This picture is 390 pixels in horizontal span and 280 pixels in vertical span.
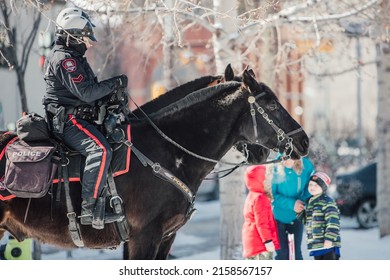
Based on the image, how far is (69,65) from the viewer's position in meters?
6.88

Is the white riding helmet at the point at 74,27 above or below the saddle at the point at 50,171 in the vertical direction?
above

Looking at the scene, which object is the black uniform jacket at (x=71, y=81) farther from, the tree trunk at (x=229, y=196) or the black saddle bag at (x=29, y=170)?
the tree trunk at (x=229, y=196)

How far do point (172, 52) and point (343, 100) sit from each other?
51.9m

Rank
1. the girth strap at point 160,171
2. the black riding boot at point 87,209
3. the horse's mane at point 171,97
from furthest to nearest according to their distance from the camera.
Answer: the horse's mane at point 171,97, the girth strap at point 160,171, the black riding boot at point 87,209

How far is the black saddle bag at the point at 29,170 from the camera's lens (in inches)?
267

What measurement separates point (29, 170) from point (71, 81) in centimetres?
91

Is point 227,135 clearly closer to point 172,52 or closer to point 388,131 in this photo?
point 172,52

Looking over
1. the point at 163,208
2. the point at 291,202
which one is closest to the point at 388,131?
A: the point at 291,202

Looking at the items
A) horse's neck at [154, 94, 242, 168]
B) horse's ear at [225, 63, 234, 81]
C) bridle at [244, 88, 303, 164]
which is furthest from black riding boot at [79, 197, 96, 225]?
horse's ear at [225, 63, 234, 81]

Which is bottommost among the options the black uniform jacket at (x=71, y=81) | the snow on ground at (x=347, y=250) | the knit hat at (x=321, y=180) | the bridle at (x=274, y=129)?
the snow on ground at (x=347, y=250)

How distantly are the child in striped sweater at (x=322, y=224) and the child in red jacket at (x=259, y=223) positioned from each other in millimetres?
590

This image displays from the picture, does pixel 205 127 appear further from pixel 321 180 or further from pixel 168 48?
pixel 168 48

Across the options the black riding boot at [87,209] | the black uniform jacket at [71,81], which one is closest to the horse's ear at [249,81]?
the black uniform jacket at [71,81]

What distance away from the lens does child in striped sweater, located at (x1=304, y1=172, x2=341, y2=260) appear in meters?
8.85
